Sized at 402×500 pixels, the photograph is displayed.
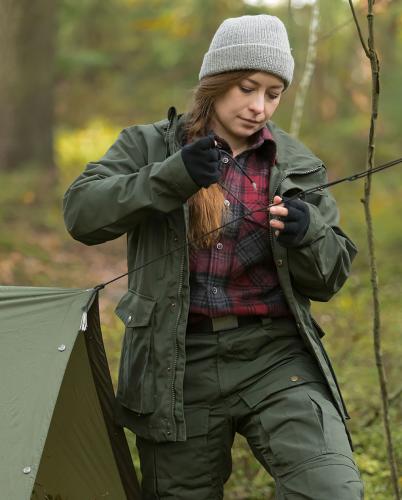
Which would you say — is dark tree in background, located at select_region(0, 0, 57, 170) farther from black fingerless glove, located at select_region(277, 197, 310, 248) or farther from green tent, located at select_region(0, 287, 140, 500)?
black fingerless glove, located at select_region(277, 197, 310, 248)

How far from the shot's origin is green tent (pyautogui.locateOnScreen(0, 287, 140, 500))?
2994 mm

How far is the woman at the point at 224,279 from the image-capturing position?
3.19 meters

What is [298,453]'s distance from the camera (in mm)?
3102

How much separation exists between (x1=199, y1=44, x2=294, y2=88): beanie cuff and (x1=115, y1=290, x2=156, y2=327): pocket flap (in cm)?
92

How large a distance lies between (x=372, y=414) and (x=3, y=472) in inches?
128

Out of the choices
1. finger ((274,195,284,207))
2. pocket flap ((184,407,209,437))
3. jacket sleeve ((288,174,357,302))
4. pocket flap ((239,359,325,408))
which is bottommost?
pocket flap ((184,407,209,437))

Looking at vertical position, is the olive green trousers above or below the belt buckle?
below

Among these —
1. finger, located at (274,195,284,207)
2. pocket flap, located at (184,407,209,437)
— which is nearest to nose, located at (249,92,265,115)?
finger, located at (274,195,284,207)

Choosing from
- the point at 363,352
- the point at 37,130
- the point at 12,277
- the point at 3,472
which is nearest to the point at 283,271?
the point at 3,472

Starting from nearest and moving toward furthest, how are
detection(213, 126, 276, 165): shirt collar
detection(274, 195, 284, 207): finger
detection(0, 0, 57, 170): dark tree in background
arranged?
detection(274, 195, 284, 207): finger
detection(213, 126, 276, 165): shirt collar
detection(0, 0, 57, 170): dark tree in background

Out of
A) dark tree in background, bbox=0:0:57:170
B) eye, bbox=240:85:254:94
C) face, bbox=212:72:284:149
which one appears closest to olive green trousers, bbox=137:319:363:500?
face, bbox=212:72:284:149

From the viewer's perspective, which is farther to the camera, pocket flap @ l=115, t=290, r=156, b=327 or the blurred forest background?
the blurred forest background

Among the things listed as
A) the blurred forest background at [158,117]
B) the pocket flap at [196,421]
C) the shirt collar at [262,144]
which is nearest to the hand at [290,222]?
the shirt collar at [262,144]

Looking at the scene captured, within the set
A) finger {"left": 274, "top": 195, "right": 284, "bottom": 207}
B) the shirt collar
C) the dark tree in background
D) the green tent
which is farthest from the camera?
the dark tree in background
